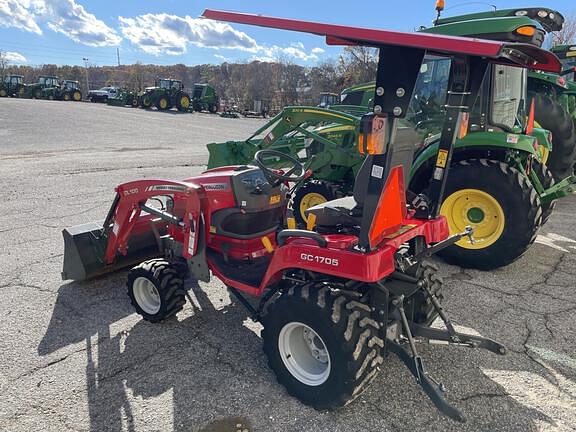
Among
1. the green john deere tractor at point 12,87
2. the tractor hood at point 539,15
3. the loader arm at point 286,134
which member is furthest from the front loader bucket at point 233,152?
the green john deere tractor at point 12,87

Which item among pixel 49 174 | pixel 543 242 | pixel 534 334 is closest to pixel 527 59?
pixel 534 334

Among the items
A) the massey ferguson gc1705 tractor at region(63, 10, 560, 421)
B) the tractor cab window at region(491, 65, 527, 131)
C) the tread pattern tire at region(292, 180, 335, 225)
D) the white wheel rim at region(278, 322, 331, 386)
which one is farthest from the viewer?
the tread pattern tire at region(292, 180, 335, 225)

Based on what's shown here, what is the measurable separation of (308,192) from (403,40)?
3.86 meters

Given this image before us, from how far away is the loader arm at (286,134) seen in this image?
5.57 meters

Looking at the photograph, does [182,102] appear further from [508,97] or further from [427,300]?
[427,300]

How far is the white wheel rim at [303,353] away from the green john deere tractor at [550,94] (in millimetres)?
3283

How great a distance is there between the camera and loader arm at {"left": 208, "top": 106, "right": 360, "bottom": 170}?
219 inches

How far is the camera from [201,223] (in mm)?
3201

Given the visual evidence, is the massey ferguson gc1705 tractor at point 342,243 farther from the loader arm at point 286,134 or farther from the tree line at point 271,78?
the tree line at point 271,78

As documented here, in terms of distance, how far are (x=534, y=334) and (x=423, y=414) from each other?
147 cm

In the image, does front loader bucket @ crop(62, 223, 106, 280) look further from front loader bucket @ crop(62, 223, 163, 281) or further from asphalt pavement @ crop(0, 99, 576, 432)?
asphalt pavement @ crop(0, 99, 576, 432)

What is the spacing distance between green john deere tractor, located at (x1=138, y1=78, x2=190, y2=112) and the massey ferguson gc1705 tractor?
2984cm

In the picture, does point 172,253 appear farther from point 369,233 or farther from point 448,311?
point 448,311

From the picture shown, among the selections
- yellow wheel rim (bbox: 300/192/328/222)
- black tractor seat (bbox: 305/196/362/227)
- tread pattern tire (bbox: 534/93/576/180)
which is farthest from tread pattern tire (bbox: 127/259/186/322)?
tread pattern tire (bbox: 534/93/576/180)
